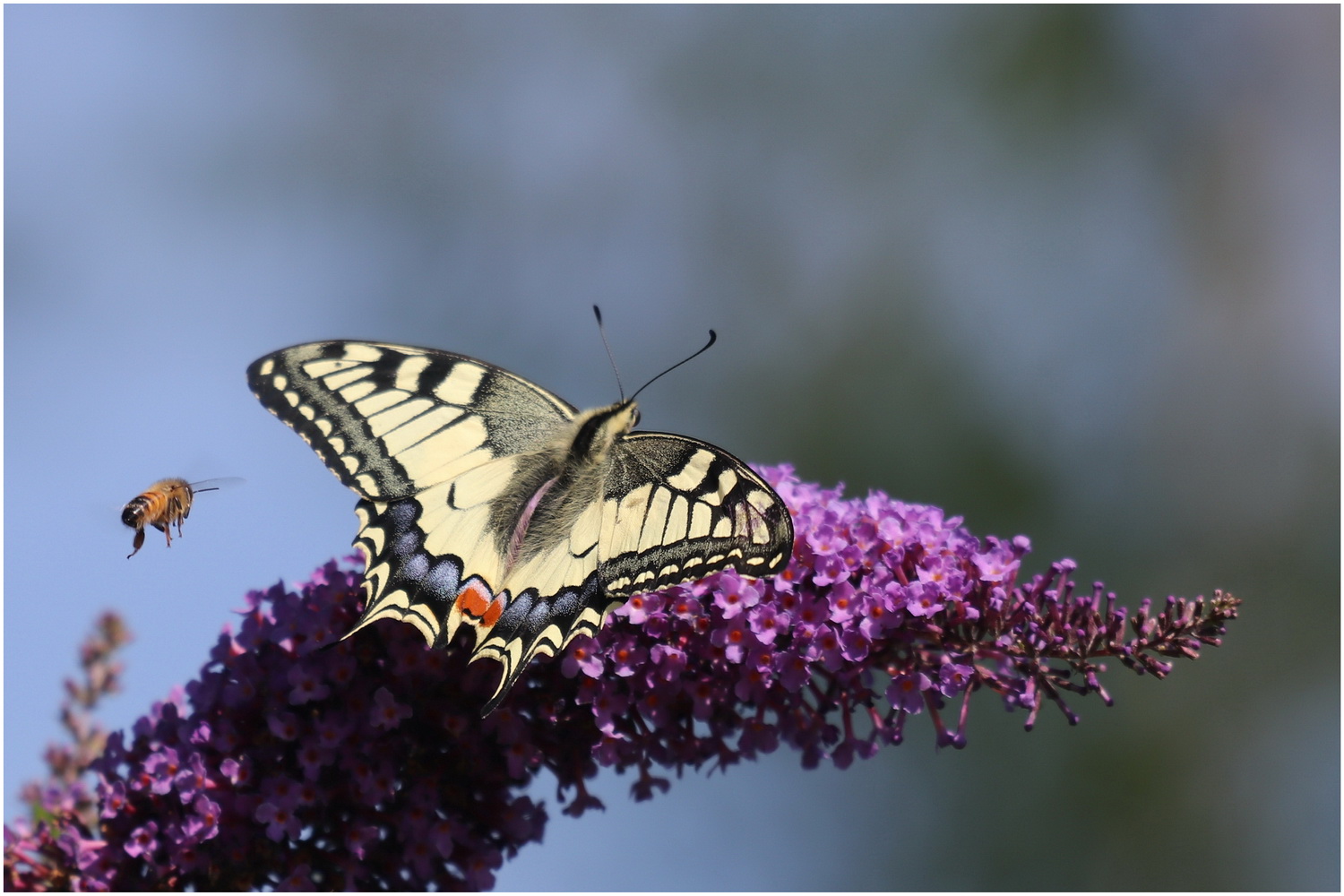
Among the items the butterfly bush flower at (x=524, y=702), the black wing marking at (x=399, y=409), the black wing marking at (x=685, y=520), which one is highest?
the black wing marking at (x=399, y=409)

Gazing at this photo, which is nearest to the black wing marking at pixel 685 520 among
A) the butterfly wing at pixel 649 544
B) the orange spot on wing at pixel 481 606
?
the butterfly wing at pixel 649 544

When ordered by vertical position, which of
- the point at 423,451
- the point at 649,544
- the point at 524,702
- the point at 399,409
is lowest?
the point at 524,702

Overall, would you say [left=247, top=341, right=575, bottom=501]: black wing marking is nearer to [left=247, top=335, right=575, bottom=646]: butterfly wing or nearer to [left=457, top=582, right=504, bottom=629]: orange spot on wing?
[left=247, top=335, right=575, bottom=646]: butterfly wing

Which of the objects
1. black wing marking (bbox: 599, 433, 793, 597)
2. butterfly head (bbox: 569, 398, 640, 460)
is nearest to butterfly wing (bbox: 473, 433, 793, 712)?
black wing marking (bbox: 599, 433, 793, 597)

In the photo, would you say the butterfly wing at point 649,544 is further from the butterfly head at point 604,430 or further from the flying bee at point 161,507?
the flying bee at point 161,507

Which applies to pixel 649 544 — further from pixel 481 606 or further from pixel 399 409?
pixel 399 409

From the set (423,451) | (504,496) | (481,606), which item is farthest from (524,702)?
(423,451)
